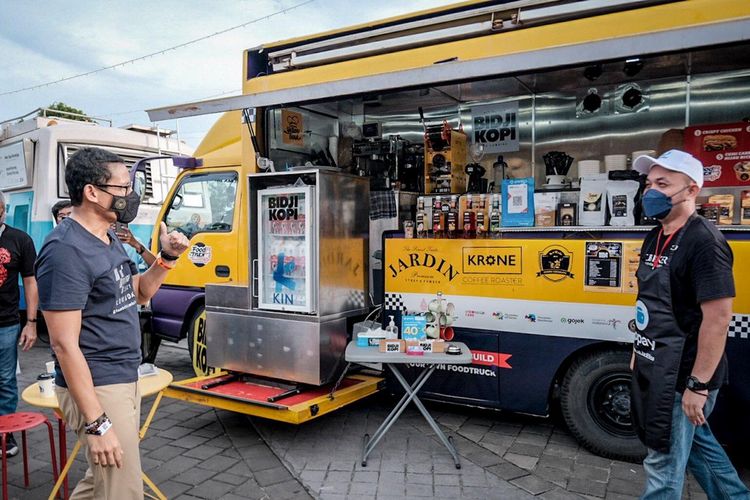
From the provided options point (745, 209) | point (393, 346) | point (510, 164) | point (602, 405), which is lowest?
point (602, 405)

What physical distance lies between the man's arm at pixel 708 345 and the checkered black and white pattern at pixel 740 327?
134 cm

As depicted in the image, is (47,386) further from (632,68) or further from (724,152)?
(724,152)

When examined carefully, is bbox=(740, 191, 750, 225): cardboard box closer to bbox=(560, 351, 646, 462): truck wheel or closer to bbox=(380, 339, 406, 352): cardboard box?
bbox=(560, 351, 646, 462): truck wheel

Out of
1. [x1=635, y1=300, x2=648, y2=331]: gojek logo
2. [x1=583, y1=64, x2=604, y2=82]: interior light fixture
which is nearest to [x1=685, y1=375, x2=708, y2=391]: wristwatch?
[x1=635, y1=300, x2=648, y2=331]: gojek logo

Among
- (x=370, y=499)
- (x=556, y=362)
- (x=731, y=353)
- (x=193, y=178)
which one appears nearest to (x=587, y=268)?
(x=556, y=362)

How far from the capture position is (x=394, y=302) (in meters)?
4.60

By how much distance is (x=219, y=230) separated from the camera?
5547mm

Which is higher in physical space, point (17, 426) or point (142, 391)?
point (142, 391)

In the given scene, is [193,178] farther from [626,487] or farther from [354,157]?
[626,487]

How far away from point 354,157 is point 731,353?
3.57m

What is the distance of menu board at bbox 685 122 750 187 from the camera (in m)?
4.05

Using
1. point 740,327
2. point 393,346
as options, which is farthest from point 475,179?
point 740,327

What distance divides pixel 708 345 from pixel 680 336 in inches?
4.2

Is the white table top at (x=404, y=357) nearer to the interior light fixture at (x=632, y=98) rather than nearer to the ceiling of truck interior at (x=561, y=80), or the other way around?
the ceiling of truck interior at (x=561, y=80)
